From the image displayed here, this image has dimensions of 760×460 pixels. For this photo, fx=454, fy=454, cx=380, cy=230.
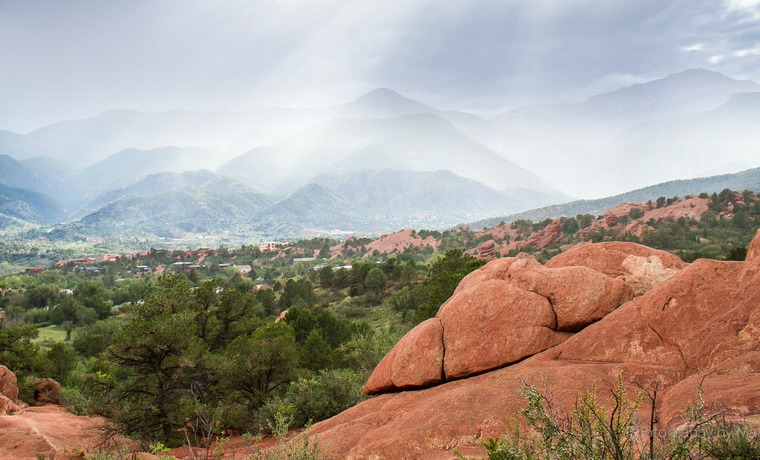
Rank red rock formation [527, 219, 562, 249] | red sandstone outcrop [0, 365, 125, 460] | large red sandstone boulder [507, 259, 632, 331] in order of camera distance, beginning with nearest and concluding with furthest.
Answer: large red sandstone boulder [507, 259, 632, 331] < red sandstone outcrop [0, 365, 125, 460] < red rock formation [527, 219, 562, 249]

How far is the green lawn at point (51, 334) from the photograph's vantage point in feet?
212

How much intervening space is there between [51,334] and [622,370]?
83382mm

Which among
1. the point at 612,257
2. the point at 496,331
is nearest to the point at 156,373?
the point at 496,331

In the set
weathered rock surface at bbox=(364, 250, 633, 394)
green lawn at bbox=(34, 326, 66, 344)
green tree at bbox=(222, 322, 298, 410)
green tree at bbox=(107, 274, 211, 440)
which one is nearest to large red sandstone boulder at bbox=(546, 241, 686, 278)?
weathered rock surface at bbox=(364, 250, 633, 394)

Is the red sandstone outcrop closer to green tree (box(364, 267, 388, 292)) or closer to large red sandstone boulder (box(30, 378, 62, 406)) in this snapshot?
large red sandstone boulder (box(30, 378, 62, 406))

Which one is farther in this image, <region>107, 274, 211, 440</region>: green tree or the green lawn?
the green lawn

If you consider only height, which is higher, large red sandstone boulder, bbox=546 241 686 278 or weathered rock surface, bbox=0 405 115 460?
large red sandstone boulder, bbox=546 241 686 278

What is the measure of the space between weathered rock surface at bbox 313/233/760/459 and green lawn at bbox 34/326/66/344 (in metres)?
68.0

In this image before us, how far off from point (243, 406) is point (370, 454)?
18.4m

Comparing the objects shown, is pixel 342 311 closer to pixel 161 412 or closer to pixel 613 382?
pixel 161 412

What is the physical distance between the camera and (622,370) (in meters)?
11.2

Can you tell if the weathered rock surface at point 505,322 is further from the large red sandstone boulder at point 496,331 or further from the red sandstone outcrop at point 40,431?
the red sandstone outcrop at point 40,431

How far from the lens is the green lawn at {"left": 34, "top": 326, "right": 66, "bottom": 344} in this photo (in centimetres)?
6477

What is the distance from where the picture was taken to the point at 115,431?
768 inches
